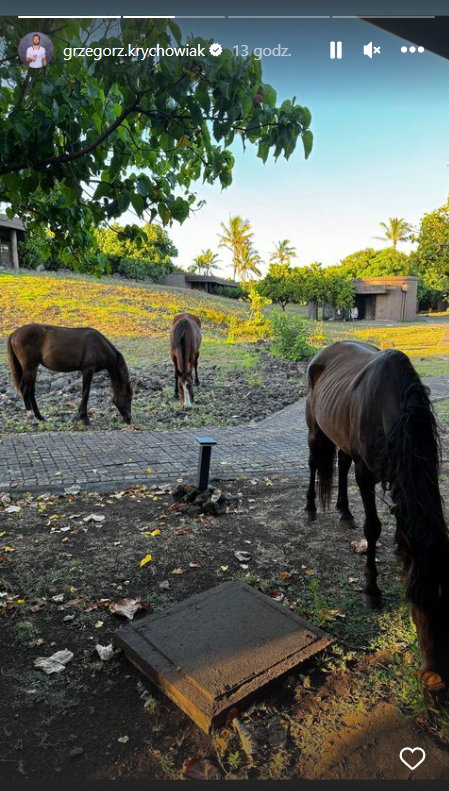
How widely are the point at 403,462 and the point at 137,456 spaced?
439cm

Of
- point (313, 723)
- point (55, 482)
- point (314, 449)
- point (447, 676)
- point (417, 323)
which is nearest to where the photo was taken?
point (447, 676)

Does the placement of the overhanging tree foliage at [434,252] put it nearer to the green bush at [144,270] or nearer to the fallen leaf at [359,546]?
the green bush at [144,270]

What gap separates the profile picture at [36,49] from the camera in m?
1.84

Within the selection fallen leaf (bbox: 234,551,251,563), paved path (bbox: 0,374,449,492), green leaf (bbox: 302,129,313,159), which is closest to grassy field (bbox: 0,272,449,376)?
paved path (bbox: 0,374,449,492)

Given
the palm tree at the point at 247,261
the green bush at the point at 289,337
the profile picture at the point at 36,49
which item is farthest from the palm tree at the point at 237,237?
the green bush at the point at 289,337

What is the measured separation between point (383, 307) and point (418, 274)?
186cm

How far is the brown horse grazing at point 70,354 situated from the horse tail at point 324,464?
13.5ft

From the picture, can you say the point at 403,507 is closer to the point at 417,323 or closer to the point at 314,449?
the point at 314,449

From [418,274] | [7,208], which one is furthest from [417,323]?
[7,208]

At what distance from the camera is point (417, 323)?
7.68 m

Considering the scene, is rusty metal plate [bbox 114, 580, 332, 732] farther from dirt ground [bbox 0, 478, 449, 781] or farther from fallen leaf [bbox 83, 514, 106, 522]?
fallen leaf [bbox 83, 514, 106, 522]

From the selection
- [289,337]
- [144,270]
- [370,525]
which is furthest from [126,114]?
[289,337]

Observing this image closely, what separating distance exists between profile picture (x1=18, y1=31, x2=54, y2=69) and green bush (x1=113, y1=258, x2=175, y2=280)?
5.71 metres

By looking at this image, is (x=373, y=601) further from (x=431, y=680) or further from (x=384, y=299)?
(x=384, y=299)
